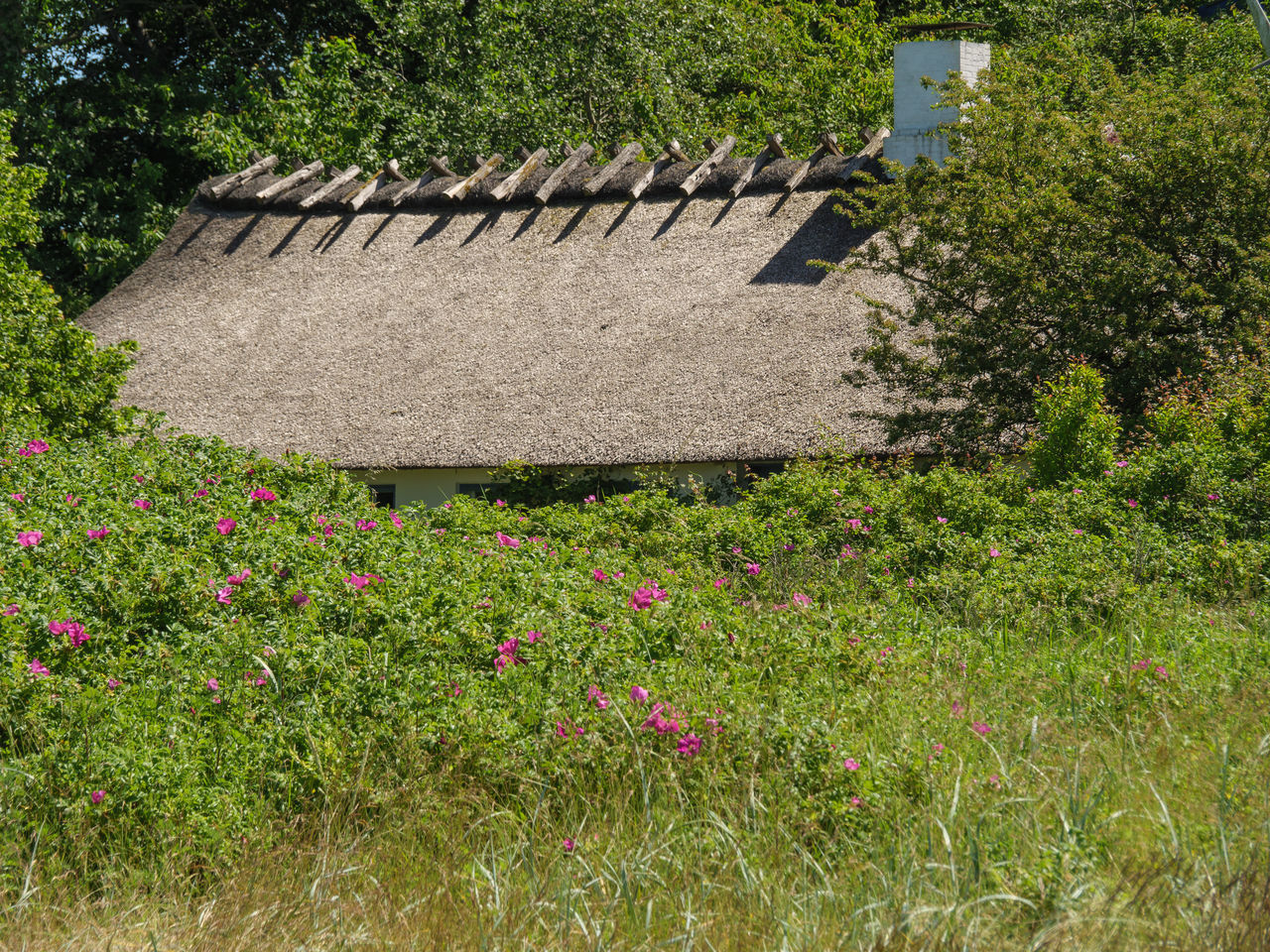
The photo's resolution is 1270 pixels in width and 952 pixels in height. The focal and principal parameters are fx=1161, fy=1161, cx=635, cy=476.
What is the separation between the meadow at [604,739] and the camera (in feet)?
10.2

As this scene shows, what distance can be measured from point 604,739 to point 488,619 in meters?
Answer: 0.95

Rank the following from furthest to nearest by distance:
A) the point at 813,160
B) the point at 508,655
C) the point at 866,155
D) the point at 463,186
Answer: the point at 463,186 < the point at 813,160 < the point at 866,155 < the point at 508,655

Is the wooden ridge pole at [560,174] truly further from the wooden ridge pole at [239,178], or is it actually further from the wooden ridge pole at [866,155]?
the wooden ridge pole at [239,178]

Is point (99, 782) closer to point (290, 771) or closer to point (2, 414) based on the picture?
point (290, 771)

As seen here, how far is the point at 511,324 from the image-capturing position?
10.8m

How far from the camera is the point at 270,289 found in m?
12.1

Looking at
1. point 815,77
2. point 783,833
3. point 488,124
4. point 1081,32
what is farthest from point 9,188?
point 1081,32

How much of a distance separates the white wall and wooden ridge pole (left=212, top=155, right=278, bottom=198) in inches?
210

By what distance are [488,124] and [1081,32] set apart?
11.1 m

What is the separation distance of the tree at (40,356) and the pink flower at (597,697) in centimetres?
517

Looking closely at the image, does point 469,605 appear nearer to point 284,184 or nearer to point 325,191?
point 325,191

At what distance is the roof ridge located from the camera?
460 inches

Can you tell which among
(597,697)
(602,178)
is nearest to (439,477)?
(602,178)

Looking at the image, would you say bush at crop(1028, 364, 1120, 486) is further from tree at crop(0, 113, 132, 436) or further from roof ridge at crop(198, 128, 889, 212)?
tree at crop(0, 113, 132, 436)
